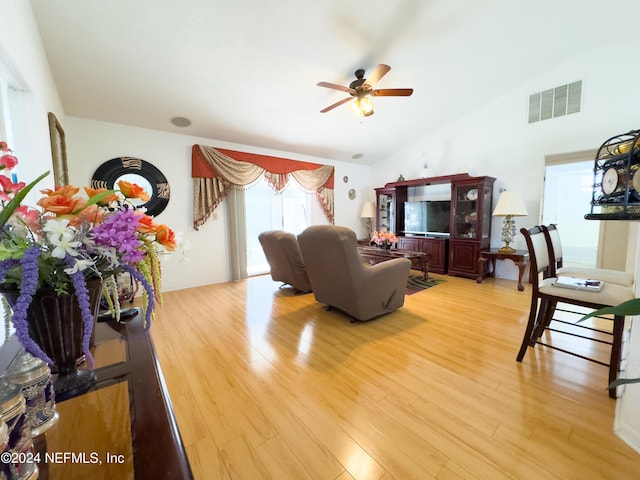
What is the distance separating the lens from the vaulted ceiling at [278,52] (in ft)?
7.31

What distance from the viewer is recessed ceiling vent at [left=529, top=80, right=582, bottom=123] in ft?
11.5

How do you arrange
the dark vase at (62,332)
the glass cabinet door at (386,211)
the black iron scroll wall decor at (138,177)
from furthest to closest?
the glass cabinet door at (386,211)
the black iron scroll wall decor at (138,177)
the dark vase at (62,332)

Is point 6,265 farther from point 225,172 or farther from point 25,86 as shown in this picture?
point 225,172

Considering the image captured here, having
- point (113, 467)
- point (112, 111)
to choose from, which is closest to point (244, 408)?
point (113, 467)

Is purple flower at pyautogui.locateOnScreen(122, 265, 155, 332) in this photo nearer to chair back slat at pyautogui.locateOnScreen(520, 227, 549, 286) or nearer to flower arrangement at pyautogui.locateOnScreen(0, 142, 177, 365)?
flower arrangement at pyautogui.locateOnScreen(0, 142, 177, 365)

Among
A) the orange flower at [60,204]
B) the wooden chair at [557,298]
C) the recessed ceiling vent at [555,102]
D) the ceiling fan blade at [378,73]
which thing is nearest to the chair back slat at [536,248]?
the wooden chair at [557,298]

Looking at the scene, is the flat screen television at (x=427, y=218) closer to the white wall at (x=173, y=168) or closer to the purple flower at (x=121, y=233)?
the white wall at (x=173, y=168)

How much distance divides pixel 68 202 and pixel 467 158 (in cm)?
526

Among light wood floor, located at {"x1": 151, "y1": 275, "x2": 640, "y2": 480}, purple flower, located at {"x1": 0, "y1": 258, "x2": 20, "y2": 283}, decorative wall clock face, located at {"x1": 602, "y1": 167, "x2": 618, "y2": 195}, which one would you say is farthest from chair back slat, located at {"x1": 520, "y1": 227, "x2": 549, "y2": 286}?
purple flower, located at {"x1": 0, "y1": 258, "x2": 20, "y2": 283}

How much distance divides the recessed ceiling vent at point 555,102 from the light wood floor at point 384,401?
305 cm

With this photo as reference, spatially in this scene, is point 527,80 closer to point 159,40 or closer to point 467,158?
point 467,158

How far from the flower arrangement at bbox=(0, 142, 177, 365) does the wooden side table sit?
4.36 metres

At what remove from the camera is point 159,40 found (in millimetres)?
2387

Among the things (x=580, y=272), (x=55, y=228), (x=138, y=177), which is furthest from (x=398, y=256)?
(x=138, y=177)
